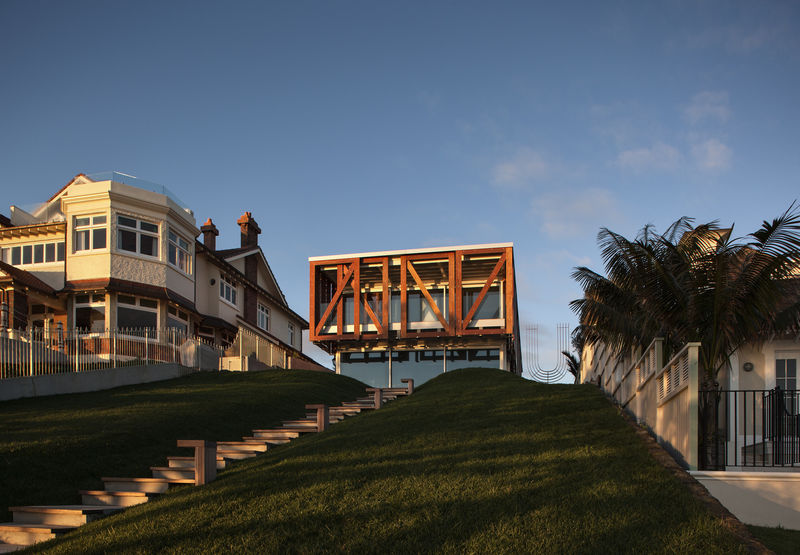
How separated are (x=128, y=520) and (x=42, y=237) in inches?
904

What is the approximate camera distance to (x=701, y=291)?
12.9m

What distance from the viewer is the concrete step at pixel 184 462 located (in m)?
10.4

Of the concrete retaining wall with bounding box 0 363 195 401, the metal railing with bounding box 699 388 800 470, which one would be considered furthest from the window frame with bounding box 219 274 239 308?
the metal railing with bounding box 699 388 800 470

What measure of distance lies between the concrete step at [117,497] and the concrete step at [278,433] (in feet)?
13.2

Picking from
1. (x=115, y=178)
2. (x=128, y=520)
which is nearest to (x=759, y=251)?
(x=128, y=520)

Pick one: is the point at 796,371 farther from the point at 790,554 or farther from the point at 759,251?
the point at 790,554

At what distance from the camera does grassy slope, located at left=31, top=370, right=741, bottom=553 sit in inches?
256

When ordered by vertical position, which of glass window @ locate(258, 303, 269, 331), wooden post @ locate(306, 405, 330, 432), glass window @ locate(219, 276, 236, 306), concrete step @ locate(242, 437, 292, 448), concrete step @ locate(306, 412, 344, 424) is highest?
glass window @ locate(219, 276, 236, 306)

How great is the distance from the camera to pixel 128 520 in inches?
309

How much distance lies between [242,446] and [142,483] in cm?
254

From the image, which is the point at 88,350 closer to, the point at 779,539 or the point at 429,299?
the point at 429,299

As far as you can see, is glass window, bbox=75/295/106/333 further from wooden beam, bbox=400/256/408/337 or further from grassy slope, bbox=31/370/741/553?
grassy slope, bbox=31/370/741/553

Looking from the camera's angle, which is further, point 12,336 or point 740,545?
point 12,336

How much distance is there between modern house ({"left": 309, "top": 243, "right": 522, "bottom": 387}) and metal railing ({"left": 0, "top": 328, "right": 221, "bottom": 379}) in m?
9.60
